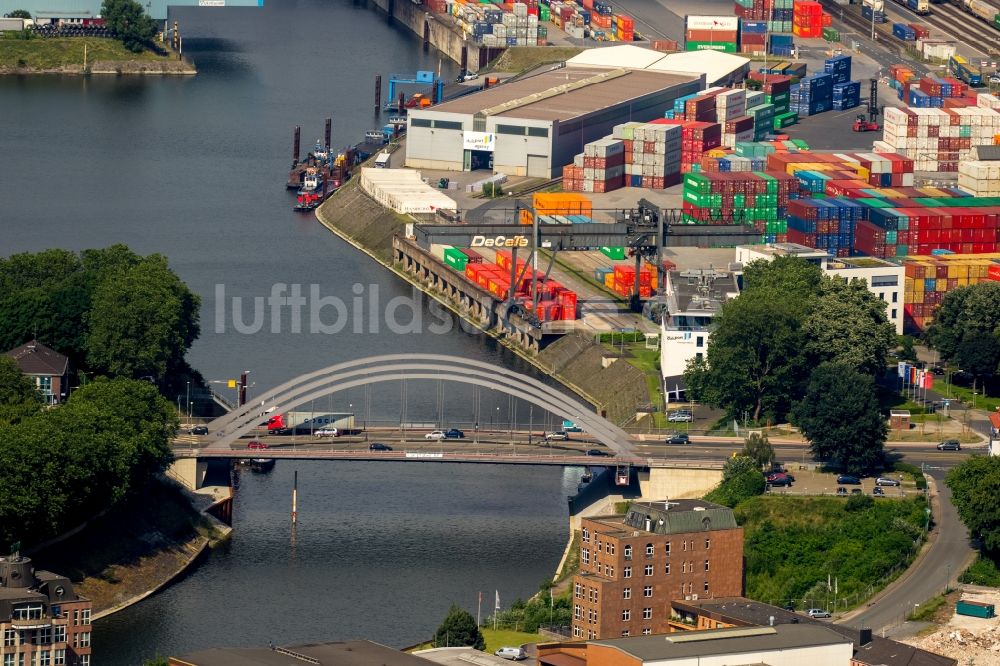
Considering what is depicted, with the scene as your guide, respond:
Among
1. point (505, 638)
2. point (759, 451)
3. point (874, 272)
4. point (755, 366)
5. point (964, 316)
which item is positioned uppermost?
point (874, 272)

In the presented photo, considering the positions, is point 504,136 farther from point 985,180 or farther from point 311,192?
point 985,180

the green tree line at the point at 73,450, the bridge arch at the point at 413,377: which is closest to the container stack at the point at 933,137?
the bridge arch at the point at 413,377

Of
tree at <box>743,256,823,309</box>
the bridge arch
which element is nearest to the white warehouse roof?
tree at <box>743,256,823,309</box>

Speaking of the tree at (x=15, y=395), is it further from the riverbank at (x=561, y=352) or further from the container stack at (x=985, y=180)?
→ the container stack at (x=985, y=180)

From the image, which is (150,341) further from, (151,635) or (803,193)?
(803,193)

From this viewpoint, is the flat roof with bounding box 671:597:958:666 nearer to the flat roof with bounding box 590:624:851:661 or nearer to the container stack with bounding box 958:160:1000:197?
the flat roof with bounding box 590:624:851:661

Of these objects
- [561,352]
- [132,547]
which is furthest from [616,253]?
[132,547]

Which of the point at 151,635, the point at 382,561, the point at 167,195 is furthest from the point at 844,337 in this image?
the point at 167,195
